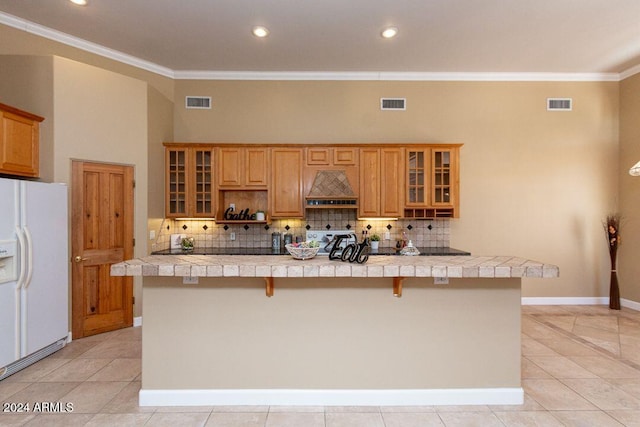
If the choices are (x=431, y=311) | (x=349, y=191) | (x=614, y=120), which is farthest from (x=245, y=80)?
(x=614, y=120)

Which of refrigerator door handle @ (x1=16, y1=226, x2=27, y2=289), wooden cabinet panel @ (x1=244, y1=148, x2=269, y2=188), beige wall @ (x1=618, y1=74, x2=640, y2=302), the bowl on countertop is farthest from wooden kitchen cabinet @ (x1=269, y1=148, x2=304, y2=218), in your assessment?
beige wall @ (x1=618, y1=74, x2=640, y2=302)

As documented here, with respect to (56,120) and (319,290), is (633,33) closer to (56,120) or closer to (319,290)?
(319,290)

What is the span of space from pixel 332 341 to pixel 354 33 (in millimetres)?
3591

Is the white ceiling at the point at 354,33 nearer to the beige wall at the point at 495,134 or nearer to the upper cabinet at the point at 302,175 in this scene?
the beige wall at the point at 495,134

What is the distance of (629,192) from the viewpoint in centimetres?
493

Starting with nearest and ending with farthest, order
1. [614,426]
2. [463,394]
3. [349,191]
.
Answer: [614,426]
[463,394]
[349,191]

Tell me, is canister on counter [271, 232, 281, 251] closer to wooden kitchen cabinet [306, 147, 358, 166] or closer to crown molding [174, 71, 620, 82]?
wooden kitchen cabinet [306, 147, 358, 166]

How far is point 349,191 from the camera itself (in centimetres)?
462

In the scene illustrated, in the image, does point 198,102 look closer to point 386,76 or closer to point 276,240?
point 276,240

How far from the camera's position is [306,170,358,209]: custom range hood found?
15.1ft

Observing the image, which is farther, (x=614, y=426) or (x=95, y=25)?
(x=95, y=25)

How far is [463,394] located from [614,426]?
102 cm

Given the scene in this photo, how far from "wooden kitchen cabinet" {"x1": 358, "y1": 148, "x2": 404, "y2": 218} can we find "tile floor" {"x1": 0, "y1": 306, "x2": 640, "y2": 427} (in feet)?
7.81

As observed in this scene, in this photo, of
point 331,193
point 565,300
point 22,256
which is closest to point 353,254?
point 331,193
